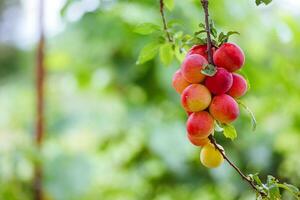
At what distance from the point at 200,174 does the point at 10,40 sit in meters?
2.10

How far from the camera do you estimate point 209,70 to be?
10.8 inches

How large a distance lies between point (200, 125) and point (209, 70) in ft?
0.09

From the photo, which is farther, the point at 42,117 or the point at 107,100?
the point at 107,100

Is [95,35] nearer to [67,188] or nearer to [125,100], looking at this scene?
[125,100]

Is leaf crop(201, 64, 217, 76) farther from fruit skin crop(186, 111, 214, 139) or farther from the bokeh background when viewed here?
the bokeh background

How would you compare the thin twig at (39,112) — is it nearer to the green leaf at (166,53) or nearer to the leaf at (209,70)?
the green leaf at (166,53)

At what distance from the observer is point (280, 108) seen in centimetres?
105

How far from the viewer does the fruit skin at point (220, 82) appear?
27cm

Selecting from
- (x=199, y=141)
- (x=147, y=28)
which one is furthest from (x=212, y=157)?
(x=147, y=28)

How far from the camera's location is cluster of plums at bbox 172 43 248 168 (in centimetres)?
28

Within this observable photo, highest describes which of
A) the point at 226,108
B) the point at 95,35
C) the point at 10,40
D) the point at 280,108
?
the point at 226,108

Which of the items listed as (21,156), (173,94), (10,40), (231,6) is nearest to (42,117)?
(21,156)

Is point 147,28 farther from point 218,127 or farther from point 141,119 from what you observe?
point 141,119

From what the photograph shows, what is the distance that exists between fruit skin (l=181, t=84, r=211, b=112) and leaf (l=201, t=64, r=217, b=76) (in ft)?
0.03
